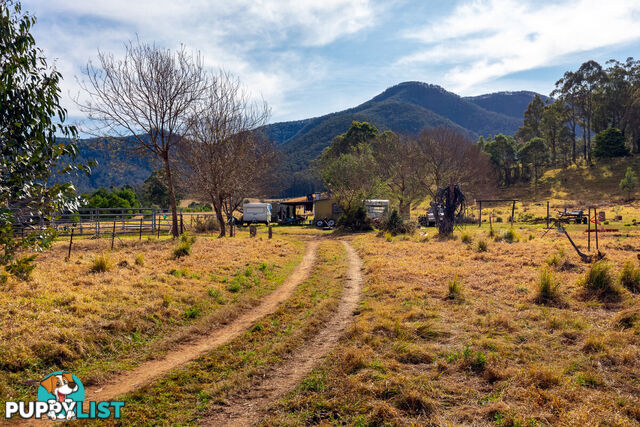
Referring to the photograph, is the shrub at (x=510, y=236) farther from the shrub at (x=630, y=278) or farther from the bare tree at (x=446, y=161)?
the bare tree at (x=446, y=161)

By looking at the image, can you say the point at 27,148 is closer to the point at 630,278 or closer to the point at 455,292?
the point at 455,292

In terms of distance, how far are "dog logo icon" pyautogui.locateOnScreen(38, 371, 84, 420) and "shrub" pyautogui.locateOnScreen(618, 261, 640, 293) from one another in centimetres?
1276

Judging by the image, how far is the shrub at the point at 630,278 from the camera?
395 inches

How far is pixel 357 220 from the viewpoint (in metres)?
34.3

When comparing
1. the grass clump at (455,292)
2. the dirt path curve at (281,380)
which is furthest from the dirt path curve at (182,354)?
the grass clump at (455,292)

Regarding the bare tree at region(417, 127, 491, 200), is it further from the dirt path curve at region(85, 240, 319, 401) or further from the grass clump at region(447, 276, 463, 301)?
the dirt path curve at region(85, 240, 319, 401)

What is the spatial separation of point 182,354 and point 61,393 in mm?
1975

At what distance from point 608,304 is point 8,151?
12252mm

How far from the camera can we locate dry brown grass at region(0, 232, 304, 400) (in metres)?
6.23

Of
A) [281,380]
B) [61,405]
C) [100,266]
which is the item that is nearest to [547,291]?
[281,380]

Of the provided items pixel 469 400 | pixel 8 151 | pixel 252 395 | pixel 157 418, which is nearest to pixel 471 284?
pixel 469 400

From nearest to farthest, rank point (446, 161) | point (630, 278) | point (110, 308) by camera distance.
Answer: point (110, 308)
point (630, 278)
point (446, 161)

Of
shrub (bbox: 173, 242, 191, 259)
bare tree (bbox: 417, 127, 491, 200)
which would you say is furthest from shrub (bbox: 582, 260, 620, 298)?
bare tree (bbox: 417, 127, 491, 200)

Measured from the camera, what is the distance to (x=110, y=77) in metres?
19.6
